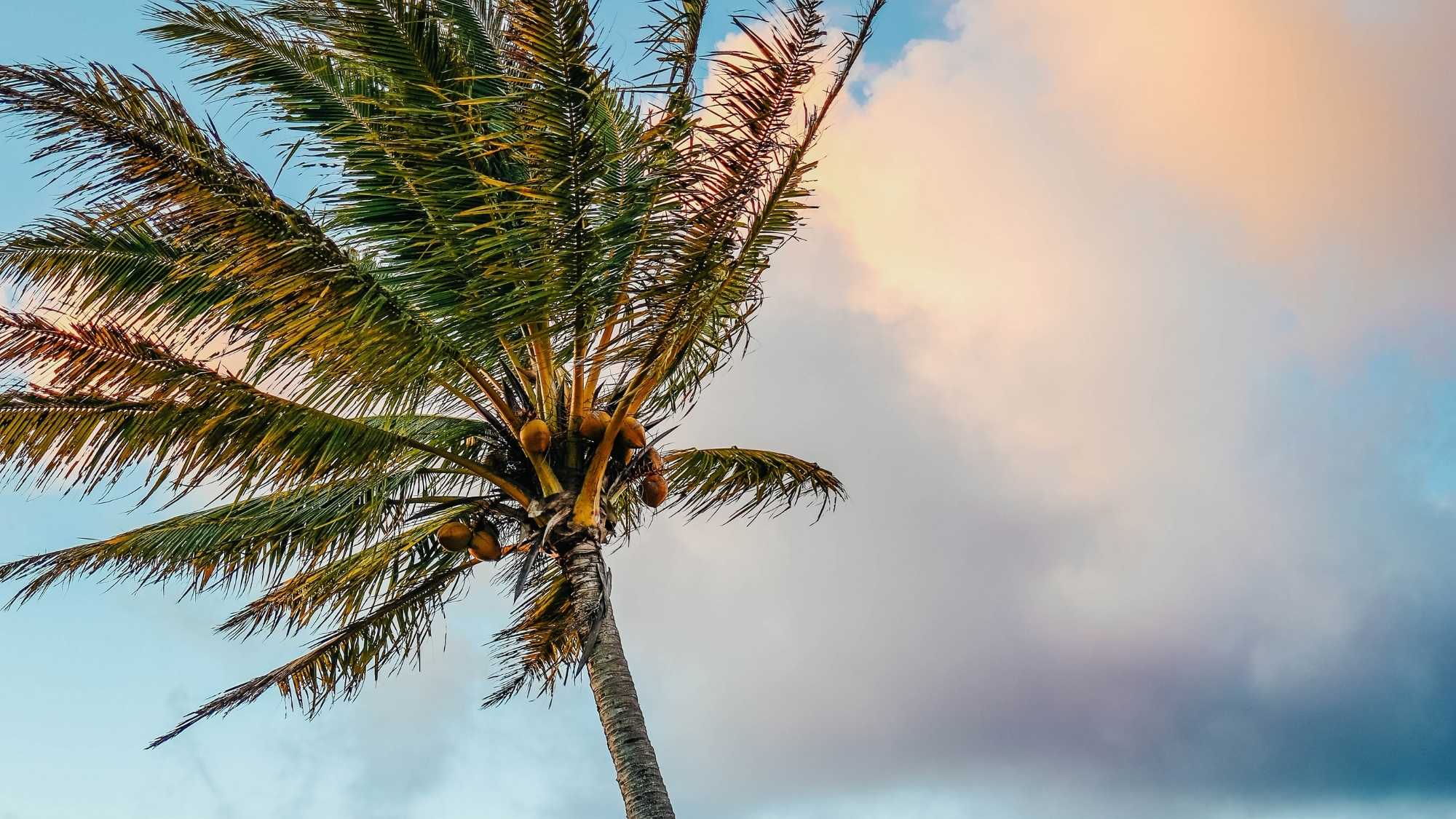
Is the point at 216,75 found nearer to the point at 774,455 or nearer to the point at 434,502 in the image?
the point at 434,502

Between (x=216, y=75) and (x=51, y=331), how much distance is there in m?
1.95

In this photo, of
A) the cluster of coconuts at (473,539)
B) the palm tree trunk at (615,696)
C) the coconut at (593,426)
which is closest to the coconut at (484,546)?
the cluster of coconuts at (473,539)

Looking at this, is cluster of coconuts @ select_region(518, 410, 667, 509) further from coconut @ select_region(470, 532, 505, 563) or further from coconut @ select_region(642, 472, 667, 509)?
coconut @ select_region(470, 532, 505, 563)

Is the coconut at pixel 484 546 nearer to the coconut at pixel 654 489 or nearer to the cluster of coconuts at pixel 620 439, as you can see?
the cluster of coconuts at pixel 620 439

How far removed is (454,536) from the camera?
27.9 feet

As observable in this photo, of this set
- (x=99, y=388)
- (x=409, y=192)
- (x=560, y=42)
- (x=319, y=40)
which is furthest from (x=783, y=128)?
(x=99, y=388)

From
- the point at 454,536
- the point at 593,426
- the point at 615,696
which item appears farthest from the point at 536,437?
the point at 615,696

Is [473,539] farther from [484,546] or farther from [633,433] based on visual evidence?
[633,433]

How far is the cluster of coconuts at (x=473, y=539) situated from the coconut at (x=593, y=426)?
3.13 ft

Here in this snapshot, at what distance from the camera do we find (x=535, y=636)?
34.1 feet

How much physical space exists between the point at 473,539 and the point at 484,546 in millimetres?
91

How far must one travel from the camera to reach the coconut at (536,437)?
8.22 m

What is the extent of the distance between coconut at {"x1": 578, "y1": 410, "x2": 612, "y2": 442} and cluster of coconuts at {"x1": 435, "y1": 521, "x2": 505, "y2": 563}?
0.95 meters

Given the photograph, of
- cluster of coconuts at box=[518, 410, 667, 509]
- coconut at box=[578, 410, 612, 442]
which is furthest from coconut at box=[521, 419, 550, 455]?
coconut at box=[578, 410, 612, 442]
